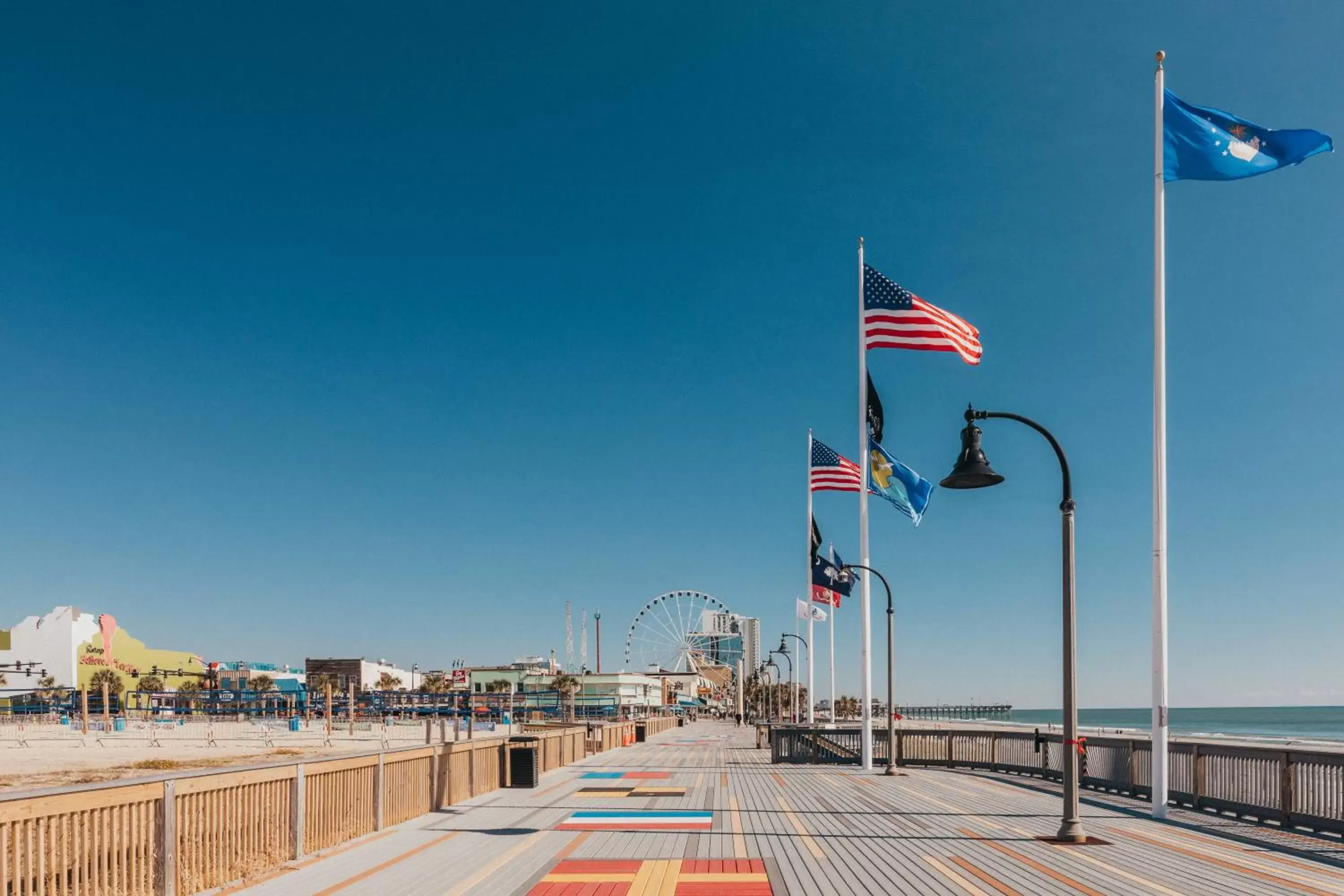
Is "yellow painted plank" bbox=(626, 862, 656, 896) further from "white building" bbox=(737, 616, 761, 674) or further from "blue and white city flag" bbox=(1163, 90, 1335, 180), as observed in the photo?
"white building" bbox=(737, 616, 761, 674)

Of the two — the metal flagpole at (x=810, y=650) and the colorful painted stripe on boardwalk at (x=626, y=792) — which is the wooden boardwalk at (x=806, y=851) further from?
the metal flagpole at (x=810, y=650)

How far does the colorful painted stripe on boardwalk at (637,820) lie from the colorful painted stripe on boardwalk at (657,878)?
2.56m

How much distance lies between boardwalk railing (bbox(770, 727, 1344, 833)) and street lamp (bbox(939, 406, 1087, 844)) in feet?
2.09

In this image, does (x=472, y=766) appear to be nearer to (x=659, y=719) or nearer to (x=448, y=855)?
(x=448, y=855)

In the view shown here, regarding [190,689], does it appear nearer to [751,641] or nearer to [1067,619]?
[751,641]

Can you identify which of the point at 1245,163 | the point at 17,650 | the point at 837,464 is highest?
the point at 1245,163

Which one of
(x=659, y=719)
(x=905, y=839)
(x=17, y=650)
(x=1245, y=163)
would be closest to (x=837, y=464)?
(x=1245, y=163)

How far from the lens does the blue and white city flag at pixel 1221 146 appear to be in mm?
14883

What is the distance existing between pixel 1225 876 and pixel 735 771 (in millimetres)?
15543

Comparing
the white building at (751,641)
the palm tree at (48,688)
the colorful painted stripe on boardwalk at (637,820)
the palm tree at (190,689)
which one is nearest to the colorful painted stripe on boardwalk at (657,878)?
the colorful painted stripe on boardwalk at (637,820)

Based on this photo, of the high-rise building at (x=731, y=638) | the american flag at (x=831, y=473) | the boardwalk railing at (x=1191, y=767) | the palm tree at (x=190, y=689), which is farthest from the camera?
the high-rise building at (x=731, y=638)

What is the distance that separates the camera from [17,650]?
12462 cm

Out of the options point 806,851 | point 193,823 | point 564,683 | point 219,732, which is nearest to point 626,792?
point 806,851

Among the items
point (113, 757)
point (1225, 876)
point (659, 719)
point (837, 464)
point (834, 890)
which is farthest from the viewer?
point (659, 719)
